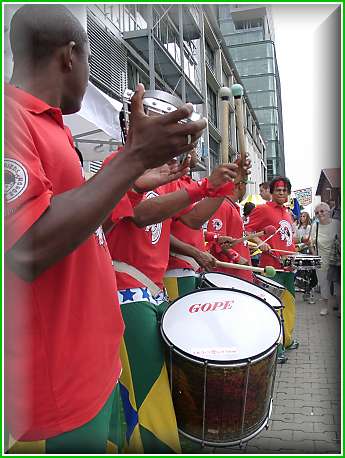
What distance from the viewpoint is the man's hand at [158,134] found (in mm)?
872

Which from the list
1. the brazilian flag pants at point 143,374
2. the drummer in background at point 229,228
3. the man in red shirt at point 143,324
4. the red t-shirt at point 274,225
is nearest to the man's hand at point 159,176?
the man in red shirt at point 143,324

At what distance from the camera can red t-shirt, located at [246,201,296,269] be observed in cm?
474

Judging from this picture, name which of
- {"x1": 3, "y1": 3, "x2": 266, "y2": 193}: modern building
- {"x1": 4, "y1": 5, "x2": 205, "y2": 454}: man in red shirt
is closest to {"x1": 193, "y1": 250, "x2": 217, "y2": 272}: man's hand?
{"x1": 3, "y1": 3, "x2": 266, "y2": 193}: modern building

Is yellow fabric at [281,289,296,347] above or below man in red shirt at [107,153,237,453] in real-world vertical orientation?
below

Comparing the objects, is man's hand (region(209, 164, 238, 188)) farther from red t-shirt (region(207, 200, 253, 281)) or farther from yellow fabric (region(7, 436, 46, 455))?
red t-shirt (region(207, 200, 253, 281))

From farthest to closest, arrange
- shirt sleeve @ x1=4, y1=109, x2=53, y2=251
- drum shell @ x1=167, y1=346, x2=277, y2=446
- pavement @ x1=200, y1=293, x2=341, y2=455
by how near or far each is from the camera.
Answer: drum shell @ x1=167, y1=346, x2=277, y2=446 < pavement @ x1=200, y1=293, x2=341, y2=455 < shirt sleeve @ x1=4, y1=109, x2=53, y2=251

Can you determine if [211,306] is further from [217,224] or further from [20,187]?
[217,224]

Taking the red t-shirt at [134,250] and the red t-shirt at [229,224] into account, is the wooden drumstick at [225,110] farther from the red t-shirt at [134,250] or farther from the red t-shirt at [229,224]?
the red t-shirt at [229,224]

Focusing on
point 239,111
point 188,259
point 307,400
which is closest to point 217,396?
point 188,259

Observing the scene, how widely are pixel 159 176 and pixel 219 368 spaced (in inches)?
31.2

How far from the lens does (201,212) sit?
254 centimetres

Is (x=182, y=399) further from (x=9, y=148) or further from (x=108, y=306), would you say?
(x=9, y=148)

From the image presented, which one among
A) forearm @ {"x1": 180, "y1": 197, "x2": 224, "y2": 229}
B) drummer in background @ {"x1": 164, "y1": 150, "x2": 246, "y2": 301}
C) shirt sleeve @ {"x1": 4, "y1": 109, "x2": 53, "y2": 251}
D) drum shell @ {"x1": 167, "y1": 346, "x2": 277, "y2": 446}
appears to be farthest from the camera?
drummer in background @ {"x1": 164, "y1": 150, "x2": 246, "y2": 301}

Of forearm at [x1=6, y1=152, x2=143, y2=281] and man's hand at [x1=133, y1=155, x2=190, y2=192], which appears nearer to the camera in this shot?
forearm at [x1=6, y1=152, x2=143, y2=281]
